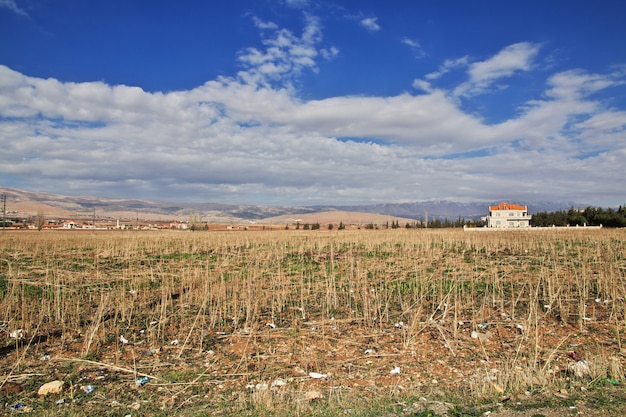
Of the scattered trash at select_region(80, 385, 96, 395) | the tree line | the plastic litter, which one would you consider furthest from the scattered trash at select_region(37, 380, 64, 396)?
the tree line

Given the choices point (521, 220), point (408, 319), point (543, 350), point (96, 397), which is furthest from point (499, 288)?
point (521, 220)

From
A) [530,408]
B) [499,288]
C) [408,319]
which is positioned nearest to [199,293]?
[408,319]

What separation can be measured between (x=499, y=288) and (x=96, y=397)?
359 inches

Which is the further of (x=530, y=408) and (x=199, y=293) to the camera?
(x=199, y=293)

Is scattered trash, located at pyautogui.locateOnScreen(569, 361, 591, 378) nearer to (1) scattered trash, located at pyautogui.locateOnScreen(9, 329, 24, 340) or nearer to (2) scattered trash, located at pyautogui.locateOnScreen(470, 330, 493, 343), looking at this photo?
(2) scattered trash, located at pyautogui.locateOnScreen(470, 330, 493, 343)

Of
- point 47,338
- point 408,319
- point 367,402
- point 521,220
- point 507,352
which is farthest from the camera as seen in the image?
point 521,220

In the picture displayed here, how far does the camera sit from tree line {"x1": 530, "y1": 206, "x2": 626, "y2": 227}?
58694 millimetres

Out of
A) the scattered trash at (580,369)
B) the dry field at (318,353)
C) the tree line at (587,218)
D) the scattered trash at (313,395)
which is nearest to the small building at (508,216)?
the tree line at (587,218)

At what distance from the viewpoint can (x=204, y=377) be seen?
223 inches

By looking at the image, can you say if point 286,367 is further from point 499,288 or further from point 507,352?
point 499,288

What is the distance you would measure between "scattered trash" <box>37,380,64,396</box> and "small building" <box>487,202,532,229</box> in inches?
3085

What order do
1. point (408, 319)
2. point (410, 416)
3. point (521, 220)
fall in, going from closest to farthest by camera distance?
point (410, 416), point (408, 319), point (521, 220)

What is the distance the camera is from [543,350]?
645cm

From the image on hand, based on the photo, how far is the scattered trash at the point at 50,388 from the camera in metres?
5.11
